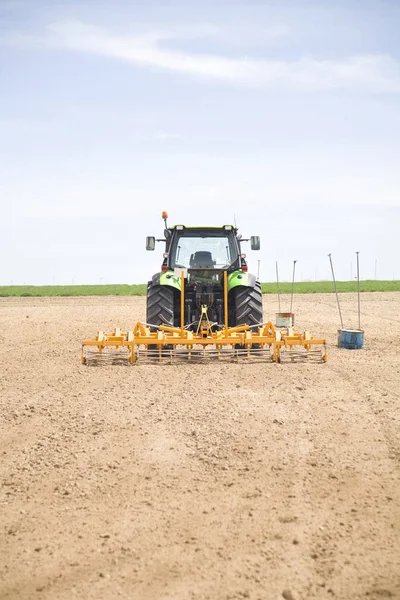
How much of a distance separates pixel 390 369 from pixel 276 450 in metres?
4.59

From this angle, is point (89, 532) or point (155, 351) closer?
point (89, 532)

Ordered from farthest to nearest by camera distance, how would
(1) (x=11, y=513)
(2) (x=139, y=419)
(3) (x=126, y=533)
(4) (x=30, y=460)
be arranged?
(2) (x=139, y=419), (4) (x=30, y=460), (1) (x=11, y=513), (3) (x=126, y=533)

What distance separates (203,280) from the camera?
35.6 feet

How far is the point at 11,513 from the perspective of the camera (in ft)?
13.2

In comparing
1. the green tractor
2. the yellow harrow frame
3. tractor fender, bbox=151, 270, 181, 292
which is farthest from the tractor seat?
the yellow harrow frame

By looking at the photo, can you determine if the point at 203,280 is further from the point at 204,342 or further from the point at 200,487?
the point at 200,487

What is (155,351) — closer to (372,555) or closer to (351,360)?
(351,360)

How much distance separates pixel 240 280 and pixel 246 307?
447mm

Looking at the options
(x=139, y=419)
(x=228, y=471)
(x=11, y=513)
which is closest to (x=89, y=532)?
(x=11, y=513)

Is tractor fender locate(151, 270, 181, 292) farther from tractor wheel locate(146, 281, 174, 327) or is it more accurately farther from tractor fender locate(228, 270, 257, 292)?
tractor fender locate(228, 270, 257, 292)

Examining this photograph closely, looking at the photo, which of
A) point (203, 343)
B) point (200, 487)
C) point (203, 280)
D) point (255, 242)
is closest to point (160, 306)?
point (203, 280)

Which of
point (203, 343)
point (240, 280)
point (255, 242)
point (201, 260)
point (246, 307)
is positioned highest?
point (255, 242)

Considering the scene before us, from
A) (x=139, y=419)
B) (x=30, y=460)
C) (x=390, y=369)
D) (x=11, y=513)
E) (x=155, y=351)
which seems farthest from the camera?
(x=155, y=351)

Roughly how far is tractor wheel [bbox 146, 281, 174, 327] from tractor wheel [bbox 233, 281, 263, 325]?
3.52 feet
